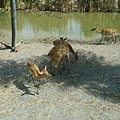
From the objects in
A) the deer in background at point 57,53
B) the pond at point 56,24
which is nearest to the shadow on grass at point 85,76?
the deer in background at point 57,53

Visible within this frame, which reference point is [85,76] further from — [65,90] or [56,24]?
[56,24]

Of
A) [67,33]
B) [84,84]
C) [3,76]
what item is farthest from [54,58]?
[67,33]

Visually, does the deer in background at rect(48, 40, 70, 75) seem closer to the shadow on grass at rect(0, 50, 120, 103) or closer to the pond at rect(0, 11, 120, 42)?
the shadow on grass at rect(0, 50, 120, 103)

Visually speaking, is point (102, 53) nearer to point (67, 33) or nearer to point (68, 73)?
point (68, 73)

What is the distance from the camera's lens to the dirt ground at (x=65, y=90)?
18.9 ft

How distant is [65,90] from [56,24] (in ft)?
34.7

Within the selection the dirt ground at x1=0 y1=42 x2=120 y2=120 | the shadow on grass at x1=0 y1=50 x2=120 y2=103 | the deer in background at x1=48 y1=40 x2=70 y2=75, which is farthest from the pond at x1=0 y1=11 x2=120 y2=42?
the deer in background at x1=48 y1=40 x2=70 y2=75

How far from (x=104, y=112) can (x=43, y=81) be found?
2208mm

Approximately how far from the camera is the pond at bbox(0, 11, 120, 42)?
1385 cm

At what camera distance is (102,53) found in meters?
10.0

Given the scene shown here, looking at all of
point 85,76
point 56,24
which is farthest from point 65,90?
point 56,24

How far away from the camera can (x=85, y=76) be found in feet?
25.5

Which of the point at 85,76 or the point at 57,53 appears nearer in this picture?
the point at 57,53

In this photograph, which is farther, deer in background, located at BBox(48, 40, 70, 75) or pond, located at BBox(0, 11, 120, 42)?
pond, located at BBox(0, 11, 120, 42)
